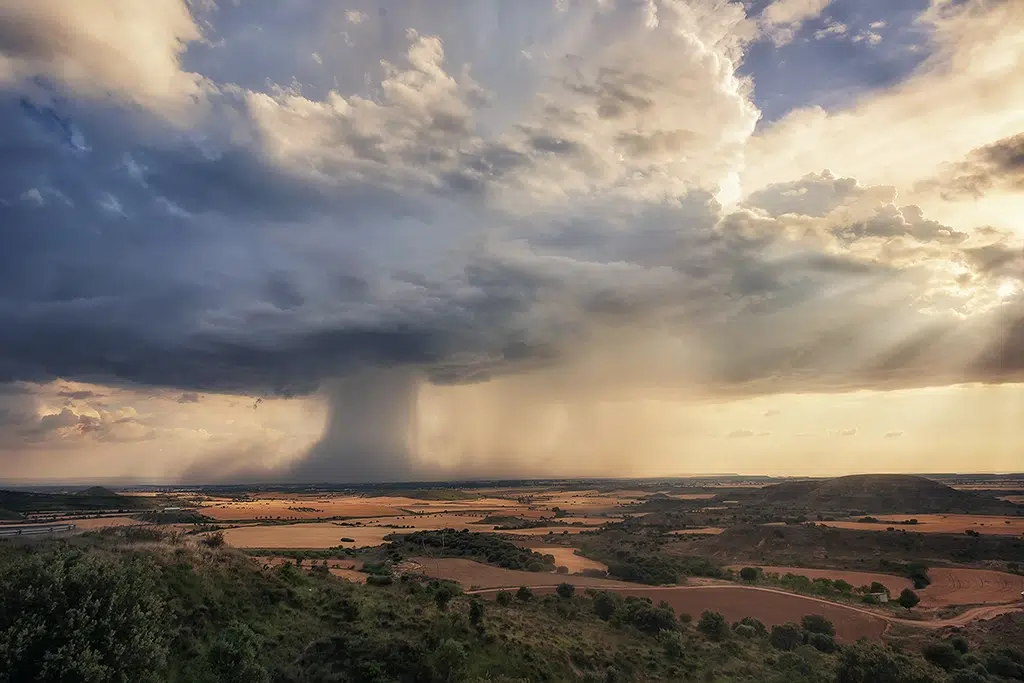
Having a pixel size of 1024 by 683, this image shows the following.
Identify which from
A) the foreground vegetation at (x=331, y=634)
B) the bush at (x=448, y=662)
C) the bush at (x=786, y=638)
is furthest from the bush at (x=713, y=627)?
the bush at (x=448, y=662)

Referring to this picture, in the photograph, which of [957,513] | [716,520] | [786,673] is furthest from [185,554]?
[957,513]

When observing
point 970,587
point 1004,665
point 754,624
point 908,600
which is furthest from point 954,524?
point 1004,665

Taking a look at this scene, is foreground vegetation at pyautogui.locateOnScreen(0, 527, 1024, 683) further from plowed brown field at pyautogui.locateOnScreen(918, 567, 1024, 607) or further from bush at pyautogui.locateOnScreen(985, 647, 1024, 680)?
plowed brown field at pyautogui.locateOnScreen(918, 567, 1024, 607)

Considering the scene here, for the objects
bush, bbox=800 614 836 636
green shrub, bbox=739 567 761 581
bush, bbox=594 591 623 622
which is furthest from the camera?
green shrub, bbox=739 567 761 581

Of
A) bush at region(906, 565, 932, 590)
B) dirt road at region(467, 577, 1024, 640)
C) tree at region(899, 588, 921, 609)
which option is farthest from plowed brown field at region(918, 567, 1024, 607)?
dirt road at region(467, 577, 1024, 640)

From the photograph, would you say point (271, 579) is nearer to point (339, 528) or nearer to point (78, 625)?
point (78, 625)

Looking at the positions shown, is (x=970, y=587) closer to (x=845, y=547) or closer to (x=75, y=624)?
(x=845, y=547)
